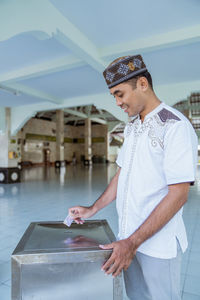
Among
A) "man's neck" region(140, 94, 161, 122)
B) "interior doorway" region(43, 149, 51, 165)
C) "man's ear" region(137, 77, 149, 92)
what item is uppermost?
"man's ear" region(137, 77, 149, 92)

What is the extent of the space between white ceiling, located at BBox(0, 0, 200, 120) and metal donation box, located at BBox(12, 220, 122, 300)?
2663mm

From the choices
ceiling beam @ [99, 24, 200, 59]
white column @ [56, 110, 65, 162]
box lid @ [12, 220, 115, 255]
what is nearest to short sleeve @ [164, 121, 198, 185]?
A: box lid @ [12, 220, 115, 255]

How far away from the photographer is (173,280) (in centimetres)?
86

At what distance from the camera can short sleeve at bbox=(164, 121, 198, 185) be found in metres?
0.78

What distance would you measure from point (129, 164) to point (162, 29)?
11.4 feet

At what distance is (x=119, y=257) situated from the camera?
2.55 ft

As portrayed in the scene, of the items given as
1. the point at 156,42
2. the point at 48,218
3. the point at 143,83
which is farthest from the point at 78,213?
the point at 156,42

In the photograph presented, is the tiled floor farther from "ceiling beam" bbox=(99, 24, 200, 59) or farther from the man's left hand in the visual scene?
"ceiling beam" bbox=(99, 24, 200, 59)

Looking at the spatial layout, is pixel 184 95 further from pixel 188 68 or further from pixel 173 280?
pixel 173 280

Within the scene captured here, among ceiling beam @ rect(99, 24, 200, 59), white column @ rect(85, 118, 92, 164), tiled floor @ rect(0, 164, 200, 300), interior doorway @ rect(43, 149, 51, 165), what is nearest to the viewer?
tiled floor @ rect(0, 164, 200, 300)

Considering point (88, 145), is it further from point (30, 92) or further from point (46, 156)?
point (30, 92)

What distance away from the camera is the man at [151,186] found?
0.79 meters

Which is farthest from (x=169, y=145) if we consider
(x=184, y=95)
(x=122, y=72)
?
(x=184, y=95)

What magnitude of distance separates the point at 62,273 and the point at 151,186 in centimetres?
44
